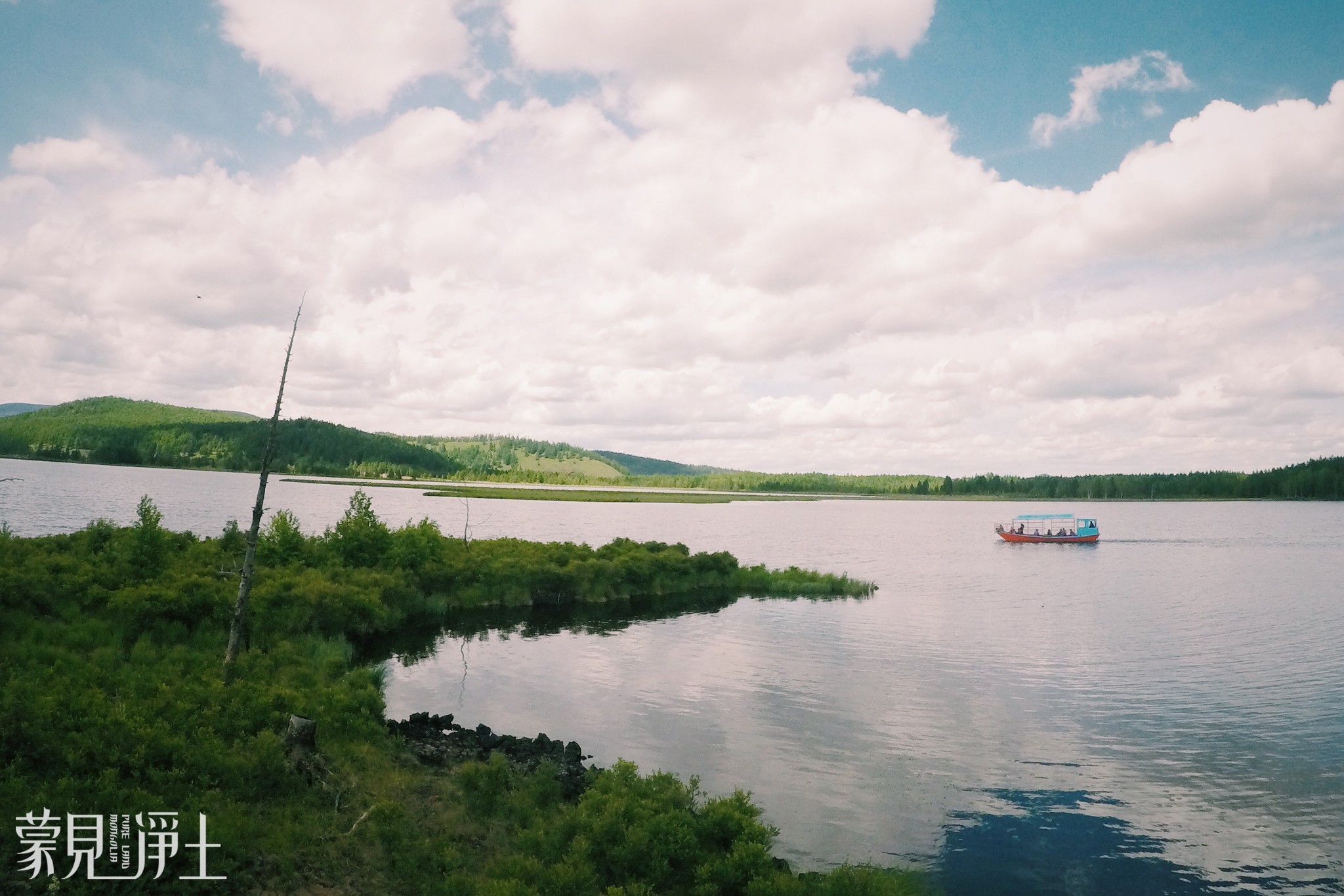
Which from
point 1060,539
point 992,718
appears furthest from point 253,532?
point 1060,539

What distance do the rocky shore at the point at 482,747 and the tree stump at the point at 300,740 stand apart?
16.1 feet

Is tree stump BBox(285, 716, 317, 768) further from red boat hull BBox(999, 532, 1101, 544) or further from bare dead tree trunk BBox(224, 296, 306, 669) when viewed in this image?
red boat hull BBox(999, 532, 1101, 544)

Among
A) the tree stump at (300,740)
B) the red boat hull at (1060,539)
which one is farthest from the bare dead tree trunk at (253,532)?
the red boat hull at (1060,539)

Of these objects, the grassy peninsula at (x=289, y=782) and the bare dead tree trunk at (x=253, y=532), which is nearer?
the grassy peninsula at (x=289, y=782)

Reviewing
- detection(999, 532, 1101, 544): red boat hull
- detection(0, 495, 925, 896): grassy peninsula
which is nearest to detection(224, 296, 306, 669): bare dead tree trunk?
detection(0, 495, 925, 896): grassy peninsula

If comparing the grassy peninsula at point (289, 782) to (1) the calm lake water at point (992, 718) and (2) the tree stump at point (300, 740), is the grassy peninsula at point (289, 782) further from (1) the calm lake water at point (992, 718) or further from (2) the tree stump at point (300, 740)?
(1) the calm lake water at point (992, 718)

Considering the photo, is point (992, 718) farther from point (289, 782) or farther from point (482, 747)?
point (289, 782)

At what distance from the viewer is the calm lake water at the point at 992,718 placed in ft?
74.0

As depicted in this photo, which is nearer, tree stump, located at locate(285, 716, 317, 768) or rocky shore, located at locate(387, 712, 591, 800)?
tree stump, located at locate(285, 716, 317, 768)

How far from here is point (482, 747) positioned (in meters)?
27.7

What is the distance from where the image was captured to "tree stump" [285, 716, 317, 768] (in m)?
21.2

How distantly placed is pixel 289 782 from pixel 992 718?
29995 mm

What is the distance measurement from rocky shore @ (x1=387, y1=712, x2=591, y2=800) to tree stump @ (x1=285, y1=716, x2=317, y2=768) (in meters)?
4.91

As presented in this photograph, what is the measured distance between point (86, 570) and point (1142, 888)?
47.0 m
